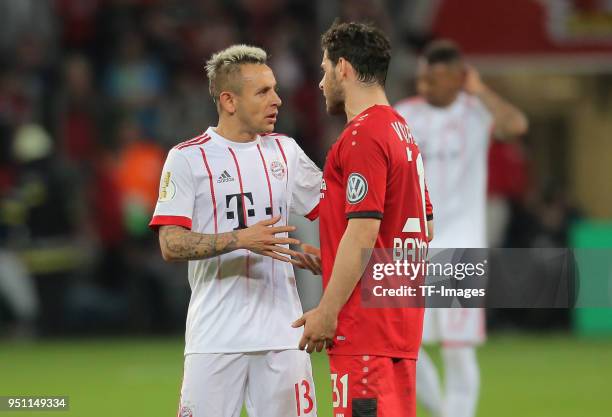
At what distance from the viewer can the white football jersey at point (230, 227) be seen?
553cm

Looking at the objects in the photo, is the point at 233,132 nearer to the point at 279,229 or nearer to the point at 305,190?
the point at 305,190

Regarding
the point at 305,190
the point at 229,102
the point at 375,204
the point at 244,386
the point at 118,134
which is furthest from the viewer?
the point at 118,134

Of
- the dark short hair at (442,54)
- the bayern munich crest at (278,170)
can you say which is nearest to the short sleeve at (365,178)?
the bayern munich crest at (278,170)

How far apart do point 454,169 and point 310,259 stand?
2916 millimetres

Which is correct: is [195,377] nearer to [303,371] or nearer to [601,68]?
[303,371]

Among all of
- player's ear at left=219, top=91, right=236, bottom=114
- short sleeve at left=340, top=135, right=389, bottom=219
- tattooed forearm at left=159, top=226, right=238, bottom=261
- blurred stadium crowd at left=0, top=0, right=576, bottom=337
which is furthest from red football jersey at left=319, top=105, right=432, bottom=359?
blurred stadium crowd at left=0, top=0, right=576, bottom=337

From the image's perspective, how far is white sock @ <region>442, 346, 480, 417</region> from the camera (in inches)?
309

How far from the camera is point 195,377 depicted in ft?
18.1

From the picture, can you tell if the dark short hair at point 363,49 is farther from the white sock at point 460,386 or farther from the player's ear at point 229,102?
the white sock at point 460,386

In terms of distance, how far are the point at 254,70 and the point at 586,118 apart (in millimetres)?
13364

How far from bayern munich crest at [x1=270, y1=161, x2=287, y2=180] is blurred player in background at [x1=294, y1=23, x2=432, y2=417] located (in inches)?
18.1

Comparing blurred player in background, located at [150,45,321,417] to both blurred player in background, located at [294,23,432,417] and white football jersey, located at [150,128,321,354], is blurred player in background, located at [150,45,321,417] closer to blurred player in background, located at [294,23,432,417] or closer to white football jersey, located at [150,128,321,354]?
white football jersey, located at [150,128,321,354]

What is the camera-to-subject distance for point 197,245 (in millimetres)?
5391

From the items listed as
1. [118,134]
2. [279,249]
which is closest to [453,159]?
[279,249]
